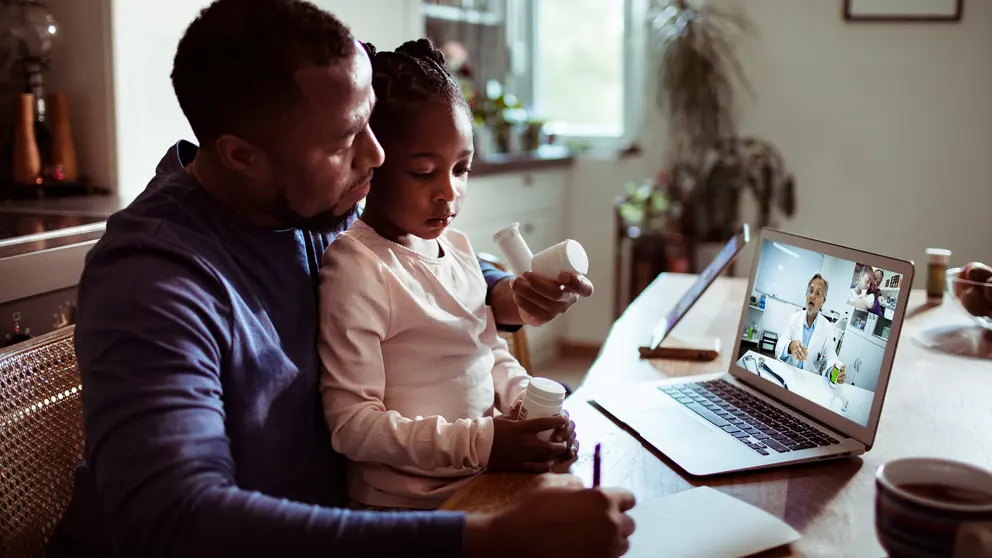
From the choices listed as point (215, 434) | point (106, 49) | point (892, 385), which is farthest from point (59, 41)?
point (892, 385)

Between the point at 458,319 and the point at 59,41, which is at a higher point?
the point at 59,41

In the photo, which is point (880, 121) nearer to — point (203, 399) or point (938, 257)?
point (938, 257)

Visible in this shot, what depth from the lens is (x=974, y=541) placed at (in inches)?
27.4

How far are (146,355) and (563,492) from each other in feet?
1.26

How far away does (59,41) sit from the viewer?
2004mm

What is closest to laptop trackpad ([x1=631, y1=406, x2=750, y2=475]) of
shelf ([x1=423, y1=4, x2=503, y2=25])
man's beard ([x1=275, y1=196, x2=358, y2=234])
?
man's beard ([x1=275, y1=196, x2=358, y2=234])

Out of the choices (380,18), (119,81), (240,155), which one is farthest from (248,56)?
(380,18)

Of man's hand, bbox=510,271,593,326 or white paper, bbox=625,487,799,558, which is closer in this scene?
white paper, bbox=625,487,799,558

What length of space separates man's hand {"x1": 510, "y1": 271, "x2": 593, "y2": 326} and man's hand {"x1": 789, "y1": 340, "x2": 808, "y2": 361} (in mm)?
302

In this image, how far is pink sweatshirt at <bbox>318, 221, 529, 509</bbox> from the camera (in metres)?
1.00

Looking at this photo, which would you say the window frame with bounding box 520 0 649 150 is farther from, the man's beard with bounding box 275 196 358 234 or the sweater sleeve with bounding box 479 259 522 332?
the man's beard with bounding box 275 196 358 234

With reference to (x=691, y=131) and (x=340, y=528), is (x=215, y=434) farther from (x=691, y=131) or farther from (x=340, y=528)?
(x=691, y=131)

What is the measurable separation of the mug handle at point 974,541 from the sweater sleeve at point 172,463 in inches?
15.8

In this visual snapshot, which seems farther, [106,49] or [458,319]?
[106,49]
